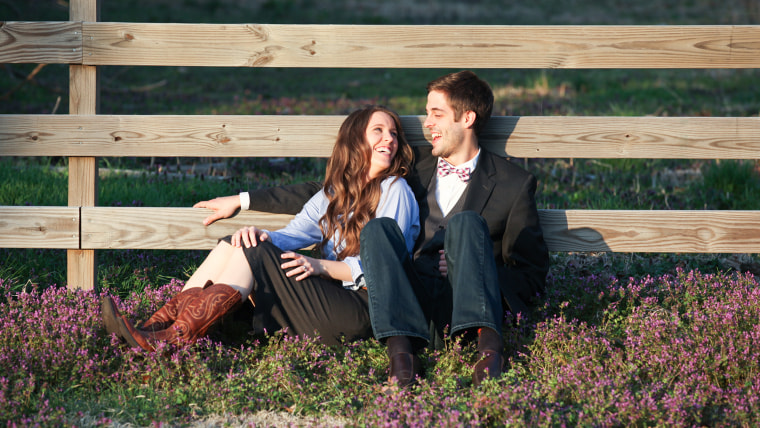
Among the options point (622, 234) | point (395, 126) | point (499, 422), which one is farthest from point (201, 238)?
point (622, 234)

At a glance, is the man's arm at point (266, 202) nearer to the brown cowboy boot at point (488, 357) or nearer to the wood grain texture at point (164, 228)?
the wood grain texture at point (164, 228)

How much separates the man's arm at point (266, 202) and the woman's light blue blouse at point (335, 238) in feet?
0.36

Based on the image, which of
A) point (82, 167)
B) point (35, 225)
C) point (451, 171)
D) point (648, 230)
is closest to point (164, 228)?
point (82, 167)

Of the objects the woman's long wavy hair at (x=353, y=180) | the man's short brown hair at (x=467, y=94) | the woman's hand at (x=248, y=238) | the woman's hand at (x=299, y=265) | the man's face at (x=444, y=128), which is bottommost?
the woman's hand at (x=299, y=265)

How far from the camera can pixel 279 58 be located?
13.4ft

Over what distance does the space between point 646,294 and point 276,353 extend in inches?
88.8

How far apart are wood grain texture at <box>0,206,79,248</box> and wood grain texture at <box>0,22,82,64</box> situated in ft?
2.85

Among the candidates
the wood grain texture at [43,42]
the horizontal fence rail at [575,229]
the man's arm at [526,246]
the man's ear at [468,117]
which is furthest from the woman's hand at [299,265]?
the wood grain texture at [43,42]

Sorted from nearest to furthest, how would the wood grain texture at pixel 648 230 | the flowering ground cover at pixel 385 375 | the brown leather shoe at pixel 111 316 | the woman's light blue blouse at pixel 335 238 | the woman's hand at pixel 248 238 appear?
the flowering ground cover at pixel 385 375 → the brown leather shoe at pixel 111 316 → the woman's hand at pixel 248 238 → the woman's light blue blouse at pixel 335 238 → the wood grain texture at pixel 648 230

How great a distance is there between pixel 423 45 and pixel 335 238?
1.24 meters

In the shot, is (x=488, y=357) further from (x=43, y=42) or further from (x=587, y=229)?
(x=43, y=42)

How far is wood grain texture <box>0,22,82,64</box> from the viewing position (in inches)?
158

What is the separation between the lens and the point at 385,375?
3.41 meters

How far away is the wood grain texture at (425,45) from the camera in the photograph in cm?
408
